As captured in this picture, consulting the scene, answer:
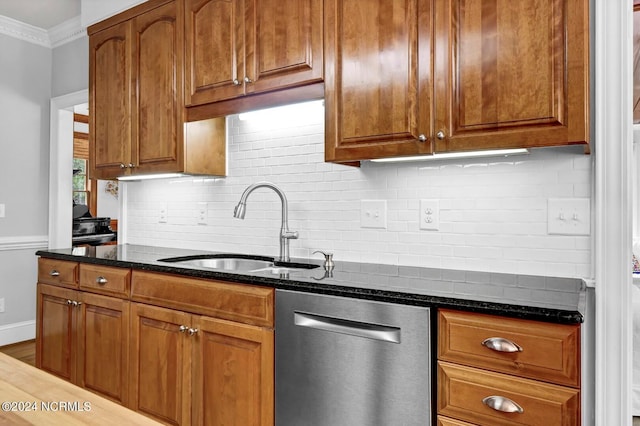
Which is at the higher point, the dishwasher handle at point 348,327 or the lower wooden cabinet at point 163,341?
the dishwasher handle at point 348,327

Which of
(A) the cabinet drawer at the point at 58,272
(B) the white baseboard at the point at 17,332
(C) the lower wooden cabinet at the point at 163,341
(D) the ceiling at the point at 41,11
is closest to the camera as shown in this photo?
(C) the lower wooden cabinet at the point at 163,341

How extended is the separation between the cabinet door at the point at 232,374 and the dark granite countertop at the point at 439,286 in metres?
0.22

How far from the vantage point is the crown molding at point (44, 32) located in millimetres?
3775

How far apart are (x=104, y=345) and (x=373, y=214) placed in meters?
1.60

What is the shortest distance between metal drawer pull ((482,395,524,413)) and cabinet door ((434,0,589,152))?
0.83m

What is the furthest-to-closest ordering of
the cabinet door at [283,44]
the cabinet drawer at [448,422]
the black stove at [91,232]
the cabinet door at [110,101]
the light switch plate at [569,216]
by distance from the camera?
1. the black stove at [91,232]
2. the cabinet door at [110,101]
3. the cabinet door at [283,44]
4. the light switch plate at [569,216]
5. the cabinet drawer at [448,422]

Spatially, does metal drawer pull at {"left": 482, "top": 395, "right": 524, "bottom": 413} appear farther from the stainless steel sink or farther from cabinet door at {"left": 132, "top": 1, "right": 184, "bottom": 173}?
cabinet door at {"left": 132, "top": 1, "right": 184, "bottom": 173}

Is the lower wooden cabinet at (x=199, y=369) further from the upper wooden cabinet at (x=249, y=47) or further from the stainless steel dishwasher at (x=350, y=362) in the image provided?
the upper wooden cabinet at (x=249, y=47)

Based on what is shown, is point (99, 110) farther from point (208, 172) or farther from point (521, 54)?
point (521, 54)

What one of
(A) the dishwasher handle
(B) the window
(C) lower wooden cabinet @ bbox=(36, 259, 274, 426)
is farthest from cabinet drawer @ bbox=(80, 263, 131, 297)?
(B) the window

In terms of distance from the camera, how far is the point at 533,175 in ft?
5.92

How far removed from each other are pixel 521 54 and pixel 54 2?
3.54 metres

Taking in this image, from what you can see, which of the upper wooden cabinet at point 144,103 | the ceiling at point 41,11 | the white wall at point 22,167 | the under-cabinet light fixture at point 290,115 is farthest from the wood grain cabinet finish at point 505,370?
the white wall at point 22,167

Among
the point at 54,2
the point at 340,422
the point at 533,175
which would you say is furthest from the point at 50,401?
the point at 54,2
